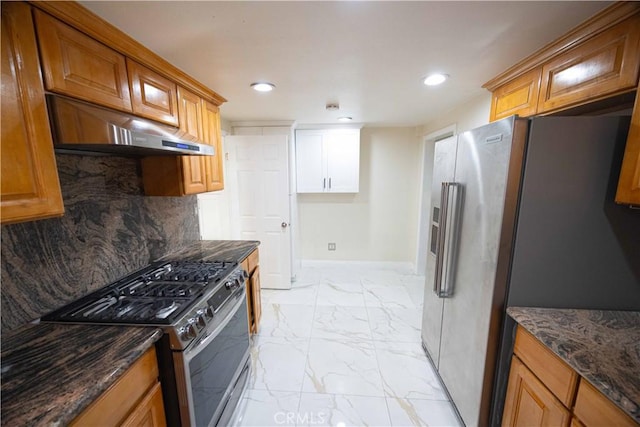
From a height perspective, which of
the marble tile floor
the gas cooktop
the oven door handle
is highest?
the gas cooktop

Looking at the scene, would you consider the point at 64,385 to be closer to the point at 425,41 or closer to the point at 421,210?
the point at 425,41

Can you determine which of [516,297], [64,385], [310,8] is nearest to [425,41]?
[310,8]

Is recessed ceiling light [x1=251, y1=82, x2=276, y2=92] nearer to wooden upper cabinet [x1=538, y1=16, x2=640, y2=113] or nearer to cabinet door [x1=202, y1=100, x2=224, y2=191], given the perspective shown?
cabinet door [x1=202, y1=100, x2=224, y2=191]

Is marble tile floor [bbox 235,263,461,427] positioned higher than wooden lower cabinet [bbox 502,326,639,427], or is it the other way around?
wooden lower cabinet [bbox 502,326,639,427]

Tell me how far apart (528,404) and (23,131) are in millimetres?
2293

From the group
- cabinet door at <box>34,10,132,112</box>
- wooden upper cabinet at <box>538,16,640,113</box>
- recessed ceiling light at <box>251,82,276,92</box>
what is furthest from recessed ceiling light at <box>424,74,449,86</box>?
cabinet door at <box>34,10,132,112</box>

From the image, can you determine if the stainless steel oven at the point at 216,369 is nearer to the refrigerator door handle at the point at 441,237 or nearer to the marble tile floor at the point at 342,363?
the marble tile floor at the point at 342,363

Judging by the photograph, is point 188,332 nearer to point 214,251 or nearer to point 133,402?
point 133,402

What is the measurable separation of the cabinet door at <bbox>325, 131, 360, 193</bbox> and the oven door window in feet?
7.62

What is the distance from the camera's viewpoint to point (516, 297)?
48.4 inches

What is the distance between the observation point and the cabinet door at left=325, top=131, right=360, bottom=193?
3.49m

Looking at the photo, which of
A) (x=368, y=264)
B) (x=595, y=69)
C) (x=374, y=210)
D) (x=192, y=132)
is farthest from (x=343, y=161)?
(x=595, y=69)

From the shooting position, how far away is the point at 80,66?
105 cm

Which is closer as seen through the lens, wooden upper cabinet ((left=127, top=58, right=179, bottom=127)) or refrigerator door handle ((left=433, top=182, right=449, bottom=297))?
wooden upper cabinet ((left=127, top=58, right=179, bottom=127))
